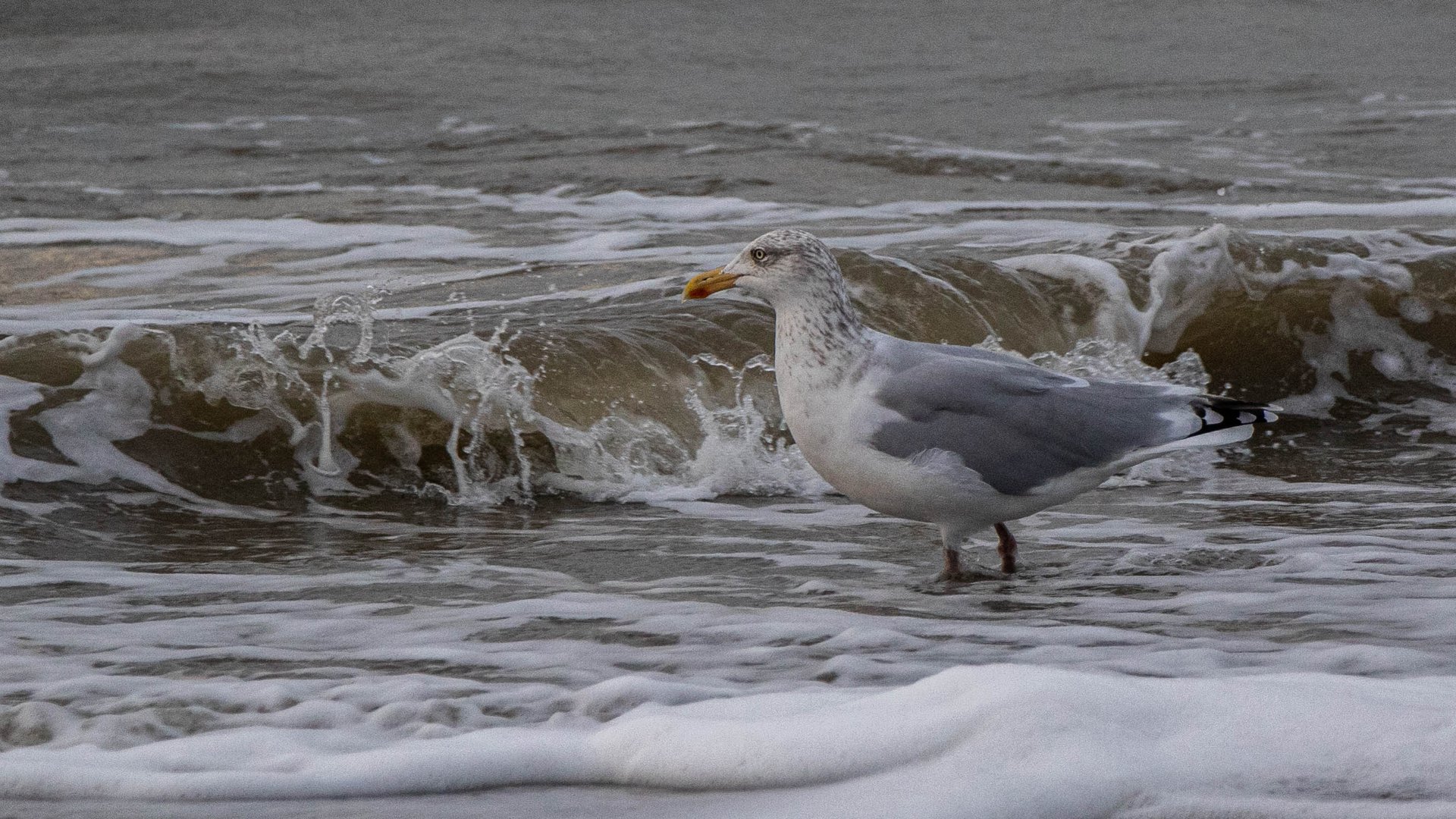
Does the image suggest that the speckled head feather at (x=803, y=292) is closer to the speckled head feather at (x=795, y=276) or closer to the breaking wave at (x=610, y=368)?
the speckled head feather at (x=795, y=276)

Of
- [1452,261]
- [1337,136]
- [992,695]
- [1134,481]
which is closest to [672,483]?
[1134,481]

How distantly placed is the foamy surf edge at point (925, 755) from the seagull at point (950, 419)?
133 centimetres

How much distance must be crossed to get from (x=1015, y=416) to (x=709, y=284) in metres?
1.06

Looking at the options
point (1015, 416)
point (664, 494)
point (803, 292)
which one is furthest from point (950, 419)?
point (664, 494)

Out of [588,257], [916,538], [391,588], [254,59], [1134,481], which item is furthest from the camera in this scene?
[254,59]

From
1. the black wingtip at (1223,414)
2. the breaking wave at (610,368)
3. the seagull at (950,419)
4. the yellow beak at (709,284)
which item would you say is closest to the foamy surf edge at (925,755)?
the seagull at (950,419)

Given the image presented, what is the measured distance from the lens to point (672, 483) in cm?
644

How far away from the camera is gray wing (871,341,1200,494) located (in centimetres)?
474

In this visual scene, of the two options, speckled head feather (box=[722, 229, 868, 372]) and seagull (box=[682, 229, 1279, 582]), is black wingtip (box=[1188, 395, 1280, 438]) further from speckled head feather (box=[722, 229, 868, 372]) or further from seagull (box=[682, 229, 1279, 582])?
speckled head feather (box=[722, 229, 868, 372])

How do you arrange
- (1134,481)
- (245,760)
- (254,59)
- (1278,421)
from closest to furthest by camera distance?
(245,760) < (1134,481) < (1278,421) < (254,59)

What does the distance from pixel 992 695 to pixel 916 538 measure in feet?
7.59

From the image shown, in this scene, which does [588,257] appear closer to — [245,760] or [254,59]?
[245,760]

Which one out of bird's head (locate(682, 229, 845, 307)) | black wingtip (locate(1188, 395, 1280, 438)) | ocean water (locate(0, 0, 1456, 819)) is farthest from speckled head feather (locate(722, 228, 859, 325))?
black wingtip (locate(1188, 395, 1280, 438))

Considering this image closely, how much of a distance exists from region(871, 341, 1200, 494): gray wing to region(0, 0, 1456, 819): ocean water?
0.36 meters
